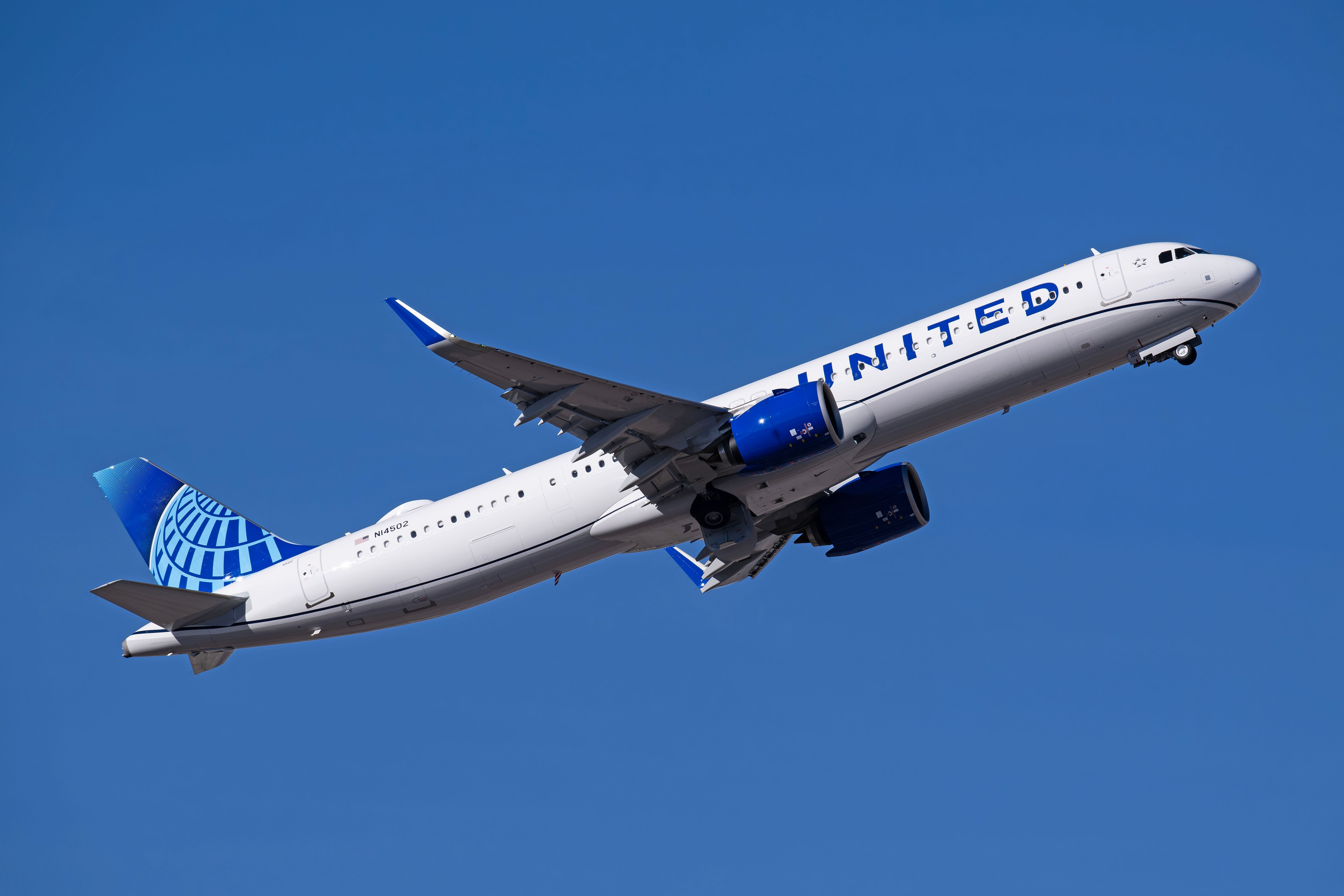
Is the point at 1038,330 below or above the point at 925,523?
above

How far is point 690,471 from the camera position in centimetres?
3453

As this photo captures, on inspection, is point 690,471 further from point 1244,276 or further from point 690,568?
point 1244,276

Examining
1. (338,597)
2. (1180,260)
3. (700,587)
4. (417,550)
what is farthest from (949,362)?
(338,597)

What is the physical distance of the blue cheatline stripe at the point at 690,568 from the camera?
42.4m

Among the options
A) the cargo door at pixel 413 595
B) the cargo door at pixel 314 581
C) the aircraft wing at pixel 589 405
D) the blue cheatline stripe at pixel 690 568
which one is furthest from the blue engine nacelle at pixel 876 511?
the cargo door at pixel 314 581

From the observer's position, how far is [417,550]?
120ft

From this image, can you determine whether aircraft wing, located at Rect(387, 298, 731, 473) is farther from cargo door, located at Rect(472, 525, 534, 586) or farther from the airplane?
cargo door, located at Rect(472, 525, 534, 586)

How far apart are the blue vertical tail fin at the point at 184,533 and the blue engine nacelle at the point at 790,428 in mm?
15155

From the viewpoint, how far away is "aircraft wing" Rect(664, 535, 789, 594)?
137 ft

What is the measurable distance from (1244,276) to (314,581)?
2761 cm

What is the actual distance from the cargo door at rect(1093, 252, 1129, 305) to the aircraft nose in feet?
9.16

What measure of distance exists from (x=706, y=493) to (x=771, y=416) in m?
3.72

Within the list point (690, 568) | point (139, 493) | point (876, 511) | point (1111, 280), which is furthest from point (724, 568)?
point (139, 493)

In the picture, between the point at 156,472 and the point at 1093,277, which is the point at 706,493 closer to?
the point at 1093,277
